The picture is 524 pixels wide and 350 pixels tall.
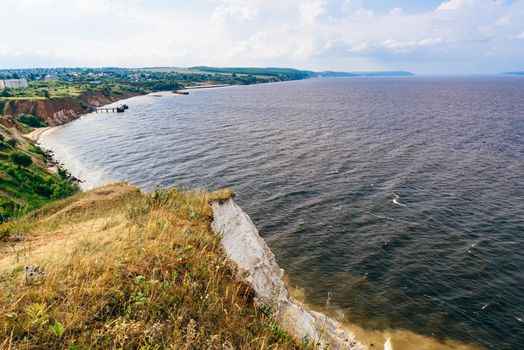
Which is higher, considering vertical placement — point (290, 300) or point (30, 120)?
point (290, 300)

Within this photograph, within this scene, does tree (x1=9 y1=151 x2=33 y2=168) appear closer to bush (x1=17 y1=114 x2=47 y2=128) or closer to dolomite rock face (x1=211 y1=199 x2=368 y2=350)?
dolomite rock face (x1=211 y1=199 x2=368 y2=350)

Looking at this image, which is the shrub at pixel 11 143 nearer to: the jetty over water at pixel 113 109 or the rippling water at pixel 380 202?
the rippling water at pixel 380 202

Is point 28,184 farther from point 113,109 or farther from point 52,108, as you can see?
point 113,109

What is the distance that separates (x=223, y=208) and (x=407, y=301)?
1671 cm

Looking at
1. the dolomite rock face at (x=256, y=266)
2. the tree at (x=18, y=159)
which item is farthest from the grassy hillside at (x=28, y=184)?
the dolomite rock face at (x=256, y=266)

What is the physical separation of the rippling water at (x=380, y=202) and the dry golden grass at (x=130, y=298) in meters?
17.8

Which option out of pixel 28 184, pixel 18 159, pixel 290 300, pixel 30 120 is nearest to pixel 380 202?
pixel 290 300

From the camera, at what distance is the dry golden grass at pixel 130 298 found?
662 cm

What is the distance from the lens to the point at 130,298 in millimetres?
7695

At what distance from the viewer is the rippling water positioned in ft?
81.6

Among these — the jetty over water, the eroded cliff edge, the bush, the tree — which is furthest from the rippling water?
the jetty over water

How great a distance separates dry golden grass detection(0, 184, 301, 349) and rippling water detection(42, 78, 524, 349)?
1778 cm

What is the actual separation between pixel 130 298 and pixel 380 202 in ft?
127

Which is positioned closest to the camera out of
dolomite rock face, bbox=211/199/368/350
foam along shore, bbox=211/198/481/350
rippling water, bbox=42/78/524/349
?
dolomite rock face, bbox=211/199/368/350
